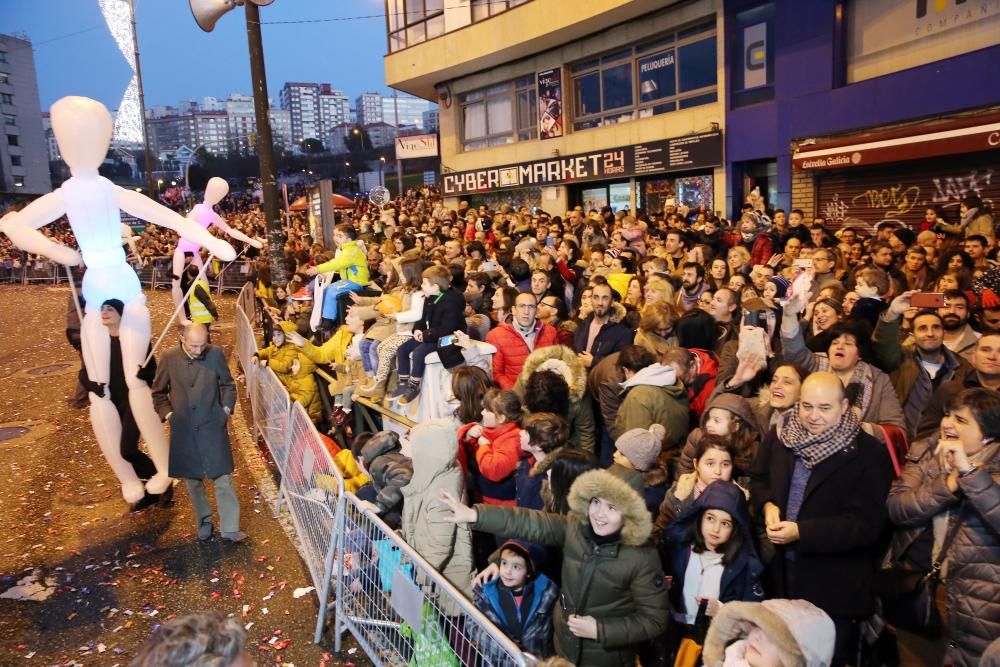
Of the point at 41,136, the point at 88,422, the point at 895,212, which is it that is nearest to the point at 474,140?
the point at 895,212

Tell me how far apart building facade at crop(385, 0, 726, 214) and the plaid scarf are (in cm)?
1419

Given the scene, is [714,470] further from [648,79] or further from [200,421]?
[648,79]

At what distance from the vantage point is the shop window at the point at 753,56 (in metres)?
15.4

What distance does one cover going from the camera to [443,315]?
20.9ft

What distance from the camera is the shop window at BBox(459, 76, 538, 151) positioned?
22.2 m

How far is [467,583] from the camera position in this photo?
399 centimetres

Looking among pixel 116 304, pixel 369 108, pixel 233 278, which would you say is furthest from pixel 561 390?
pixel 369 108

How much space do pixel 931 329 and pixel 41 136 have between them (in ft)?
320

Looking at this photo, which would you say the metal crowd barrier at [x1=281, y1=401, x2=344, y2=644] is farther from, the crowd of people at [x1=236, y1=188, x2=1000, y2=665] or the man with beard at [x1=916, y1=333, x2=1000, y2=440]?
the man with beard at [x1=916, y1=333, x2=1000, y2=440]

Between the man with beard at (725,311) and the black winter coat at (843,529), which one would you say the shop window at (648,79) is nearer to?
the man with beard at (725,311)

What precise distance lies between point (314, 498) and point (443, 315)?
209 centimetres

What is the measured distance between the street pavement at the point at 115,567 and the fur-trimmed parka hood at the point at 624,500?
2065 mm

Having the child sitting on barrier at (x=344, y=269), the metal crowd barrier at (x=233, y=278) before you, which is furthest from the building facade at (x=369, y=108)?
the child sitting on barrier at (x=344, y=269)

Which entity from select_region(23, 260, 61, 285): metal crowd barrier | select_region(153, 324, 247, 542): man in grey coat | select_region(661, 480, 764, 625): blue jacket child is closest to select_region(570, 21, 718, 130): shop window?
select_region(153, 324, 247, 542): man in grey coat
